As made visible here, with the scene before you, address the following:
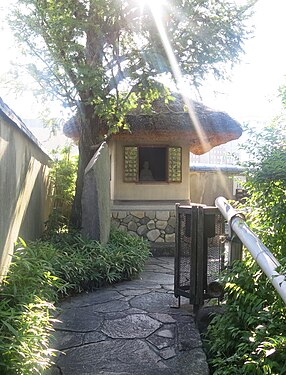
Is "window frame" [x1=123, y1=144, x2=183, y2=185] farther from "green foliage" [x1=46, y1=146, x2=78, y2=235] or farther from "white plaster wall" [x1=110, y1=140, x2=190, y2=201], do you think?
"green foliage" [x1=46, y1=146, x2=78, y2=235]

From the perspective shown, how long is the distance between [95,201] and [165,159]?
3584 millimetres

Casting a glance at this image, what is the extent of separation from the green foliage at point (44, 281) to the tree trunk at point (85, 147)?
2.29ft

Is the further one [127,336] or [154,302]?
[154,302]

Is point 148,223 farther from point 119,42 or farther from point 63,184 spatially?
point 119,42

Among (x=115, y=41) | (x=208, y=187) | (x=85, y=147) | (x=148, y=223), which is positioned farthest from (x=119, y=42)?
(x=208, y=187)

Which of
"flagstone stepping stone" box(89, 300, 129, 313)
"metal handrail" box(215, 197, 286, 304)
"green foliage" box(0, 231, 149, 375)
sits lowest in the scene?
"flagstone stepping stone" box(89, 300, 129, 313)

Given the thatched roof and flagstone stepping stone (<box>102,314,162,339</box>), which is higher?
the thatched roof

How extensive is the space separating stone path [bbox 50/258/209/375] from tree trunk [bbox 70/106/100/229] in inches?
78.9

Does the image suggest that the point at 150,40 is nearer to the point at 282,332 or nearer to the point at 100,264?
the point at 100,264

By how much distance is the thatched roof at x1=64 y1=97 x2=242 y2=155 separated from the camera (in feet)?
25.3

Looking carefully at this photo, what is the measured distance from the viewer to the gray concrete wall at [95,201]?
539 centimetres

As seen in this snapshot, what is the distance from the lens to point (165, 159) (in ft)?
28.4

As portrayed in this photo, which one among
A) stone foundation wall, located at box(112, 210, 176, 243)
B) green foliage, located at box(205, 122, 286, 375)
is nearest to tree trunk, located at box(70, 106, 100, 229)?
stone foundation wall, located at box(112, 210, 176, 243)

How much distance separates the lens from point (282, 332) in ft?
7.74
